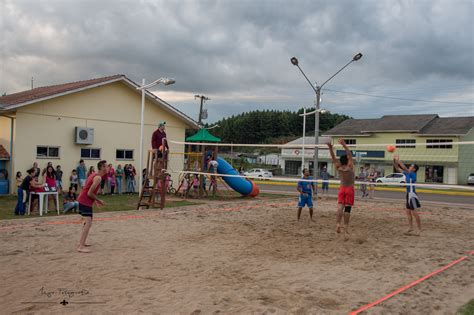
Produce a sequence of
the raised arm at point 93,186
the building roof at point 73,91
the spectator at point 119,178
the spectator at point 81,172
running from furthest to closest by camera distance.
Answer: the spectator at point 119,178, the spectator at point 81,172, the building roof at point 73,91, the raised arm at point 93,186

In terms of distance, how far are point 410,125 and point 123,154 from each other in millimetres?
30898

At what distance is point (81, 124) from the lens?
1755 cm

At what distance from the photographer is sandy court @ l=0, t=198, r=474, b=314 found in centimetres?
457

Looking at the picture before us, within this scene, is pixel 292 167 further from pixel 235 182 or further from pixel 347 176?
pixel 347 176

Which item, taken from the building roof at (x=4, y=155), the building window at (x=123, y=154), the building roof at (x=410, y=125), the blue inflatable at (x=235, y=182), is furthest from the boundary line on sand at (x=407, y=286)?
the building roof at (x=410, y=125)

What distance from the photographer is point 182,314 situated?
13.8ft

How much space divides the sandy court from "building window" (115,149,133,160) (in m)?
8.87

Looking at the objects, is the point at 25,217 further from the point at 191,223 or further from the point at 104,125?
the point at 104,125

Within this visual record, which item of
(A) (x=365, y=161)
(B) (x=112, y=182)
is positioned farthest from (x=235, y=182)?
(A) (x=365, y=161)

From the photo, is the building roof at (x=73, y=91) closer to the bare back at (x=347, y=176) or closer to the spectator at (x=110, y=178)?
the spectator at (x=110, y=178)

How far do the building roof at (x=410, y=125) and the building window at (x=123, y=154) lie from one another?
2816 centimetres

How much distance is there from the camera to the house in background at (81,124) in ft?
Result: 51.3

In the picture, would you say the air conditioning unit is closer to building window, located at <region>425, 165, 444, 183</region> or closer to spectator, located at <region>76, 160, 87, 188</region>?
spectator, located at <region>76, 160, 87, 188</region>

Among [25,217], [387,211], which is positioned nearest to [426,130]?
[387,211]
